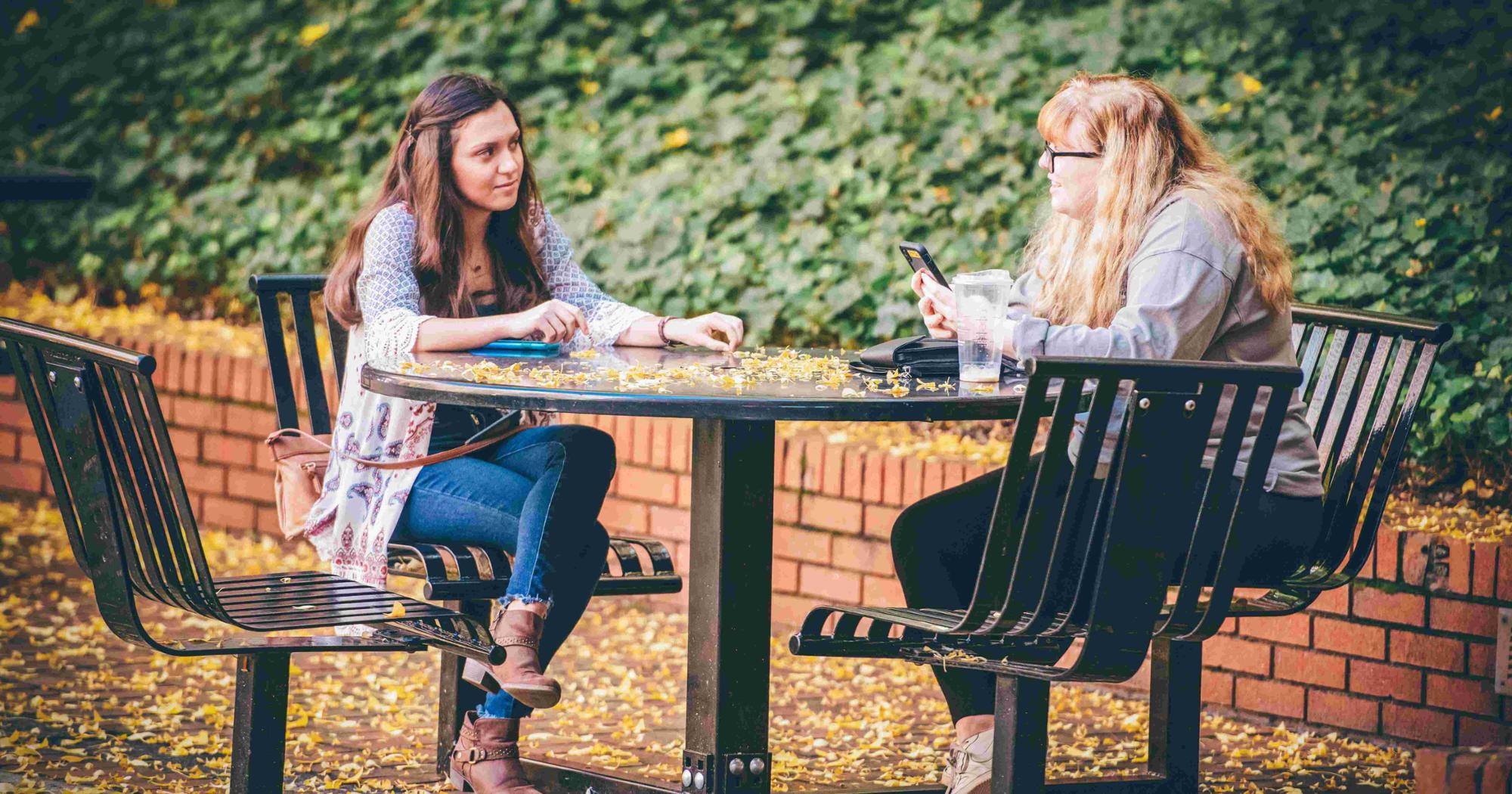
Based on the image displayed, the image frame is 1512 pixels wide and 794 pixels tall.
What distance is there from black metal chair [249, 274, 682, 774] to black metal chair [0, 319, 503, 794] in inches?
9.3

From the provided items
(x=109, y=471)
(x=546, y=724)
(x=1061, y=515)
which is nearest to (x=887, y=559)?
(x=546, y=724)

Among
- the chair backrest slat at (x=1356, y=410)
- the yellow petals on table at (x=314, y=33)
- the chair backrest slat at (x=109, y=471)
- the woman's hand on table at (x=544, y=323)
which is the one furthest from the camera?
the yellow petals on table at (x=314, y=33)

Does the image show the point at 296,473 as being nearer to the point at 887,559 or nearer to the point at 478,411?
the point at 478,411

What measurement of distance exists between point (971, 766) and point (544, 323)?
1188 millimetres

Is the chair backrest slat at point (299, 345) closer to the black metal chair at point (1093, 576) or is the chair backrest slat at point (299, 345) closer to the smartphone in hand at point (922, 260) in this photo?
Answer: the smartphone in hand at point (922, 260)

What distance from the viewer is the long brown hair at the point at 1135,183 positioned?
11.0 feet

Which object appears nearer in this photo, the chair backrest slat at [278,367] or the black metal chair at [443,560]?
the black metal chair at [443,560]

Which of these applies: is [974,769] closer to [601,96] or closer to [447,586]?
[447,586]

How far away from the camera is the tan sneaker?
3.25 meters

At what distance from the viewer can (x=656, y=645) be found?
5461mm

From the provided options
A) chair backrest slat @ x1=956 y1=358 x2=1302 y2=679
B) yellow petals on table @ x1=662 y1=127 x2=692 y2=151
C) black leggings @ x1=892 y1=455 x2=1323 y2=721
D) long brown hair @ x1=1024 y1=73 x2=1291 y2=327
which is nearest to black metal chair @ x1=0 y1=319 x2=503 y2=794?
black leggings @ x1=892 y1=455 x2=1323 y2=721

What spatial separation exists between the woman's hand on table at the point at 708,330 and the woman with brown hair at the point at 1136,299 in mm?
602

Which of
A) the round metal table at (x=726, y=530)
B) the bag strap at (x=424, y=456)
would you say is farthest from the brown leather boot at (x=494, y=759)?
the bag strap at (x=424, y=456)

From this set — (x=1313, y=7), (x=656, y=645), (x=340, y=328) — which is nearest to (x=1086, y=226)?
(x=340, y=328)
